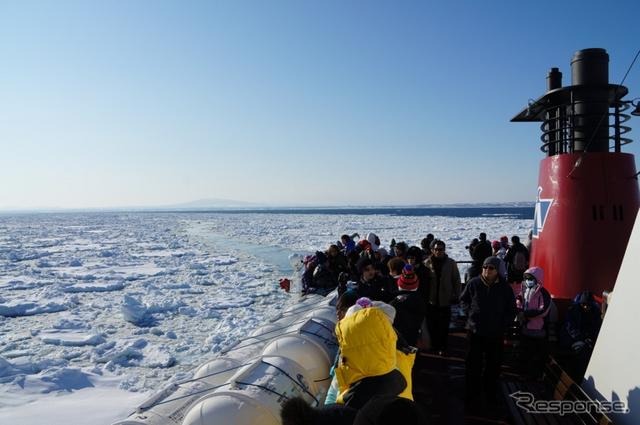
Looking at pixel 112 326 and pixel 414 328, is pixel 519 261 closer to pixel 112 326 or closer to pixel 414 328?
pixel 414 328

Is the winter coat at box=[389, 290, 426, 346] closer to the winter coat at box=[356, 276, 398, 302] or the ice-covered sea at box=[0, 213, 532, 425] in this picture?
the winter coat at box=[356, 276, 398, 302]

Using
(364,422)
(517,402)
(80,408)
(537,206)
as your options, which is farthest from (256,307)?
(364,422)

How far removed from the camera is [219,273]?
17.3m

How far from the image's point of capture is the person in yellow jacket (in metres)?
2.14

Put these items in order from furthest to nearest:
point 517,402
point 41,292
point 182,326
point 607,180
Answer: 1. point 41,292
2. point 182,326
3. point 607,180
4. point 517,402

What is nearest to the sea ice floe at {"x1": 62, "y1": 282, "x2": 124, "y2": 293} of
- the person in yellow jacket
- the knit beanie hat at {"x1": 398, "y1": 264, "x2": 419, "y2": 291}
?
the knit beanie hat at {"x1": 398, "y1": 264, "x2": 419, "y2": 291}

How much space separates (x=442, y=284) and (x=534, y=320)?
1052 millimetres

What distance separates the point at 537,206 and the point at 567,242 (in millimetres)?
884

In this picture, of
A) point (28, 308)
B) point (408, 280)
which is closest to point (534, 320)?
point (408, 280)

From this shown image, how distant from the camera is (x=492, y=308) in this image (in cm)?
382

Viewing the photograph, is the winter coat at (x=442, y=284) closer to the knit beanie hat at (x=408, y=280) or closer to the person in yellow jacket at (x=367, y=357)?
the knit beanie hat at (x=408, y=280)

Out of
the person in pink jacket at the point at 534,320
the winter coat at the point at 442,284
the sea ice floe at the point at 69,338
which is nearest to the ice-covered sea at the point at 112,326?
the sea ice floe at the point at 69,338

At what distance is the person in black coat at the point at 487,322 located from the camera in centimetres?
382

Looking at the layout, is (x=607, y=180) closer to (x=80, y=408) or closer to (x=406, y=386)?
(x=406, y=386)
